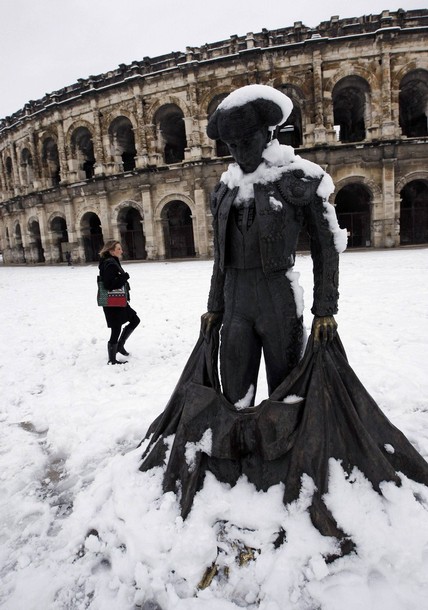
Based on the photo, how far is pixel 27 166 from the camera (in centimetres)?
2381

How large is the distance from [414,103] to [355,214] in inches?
238

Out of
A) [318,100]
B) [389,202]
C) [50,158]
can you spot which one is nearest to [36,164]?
[50,158]

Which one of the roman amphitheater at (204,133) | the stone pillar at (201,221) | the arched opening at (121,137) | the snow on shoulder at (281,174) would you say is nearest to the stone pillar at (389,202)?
the roman amphitheater at (204,133)

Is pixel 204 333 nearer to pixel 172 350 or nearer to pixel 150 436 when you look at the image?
pixel 150 436

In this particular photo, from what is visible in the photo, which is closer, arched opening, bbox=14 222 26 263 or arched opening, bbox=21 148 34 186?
arched opening, bbox=21 148 34 186

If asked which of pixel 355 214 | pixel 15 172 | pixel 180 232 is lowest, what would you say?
pixel 180 232

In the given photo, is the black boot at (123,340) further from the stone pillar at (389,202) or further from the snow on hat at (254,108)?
the stone pillar at (389,202)

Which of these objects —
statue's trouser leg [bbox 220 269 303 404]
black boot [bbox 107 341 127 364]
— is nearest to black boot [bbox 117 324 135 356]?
black boot [bbox 107 341 127 364]

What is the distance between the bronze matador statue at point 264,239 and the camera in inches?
78.4

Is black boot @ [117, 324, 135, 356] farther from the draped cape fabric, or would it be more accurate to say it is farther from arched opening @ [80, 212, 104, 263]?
arched opening @ [80, 212, 104, 263]

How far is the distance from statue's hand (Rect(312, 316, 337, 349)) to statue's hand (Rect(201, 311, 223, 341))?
0.66 metres

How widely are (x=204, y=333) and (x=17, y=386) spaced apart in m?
3.21

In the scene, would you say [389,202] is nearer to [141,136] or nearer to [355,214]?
[355,214]

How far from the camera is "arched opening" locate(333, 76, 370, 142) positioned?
16172 mm
